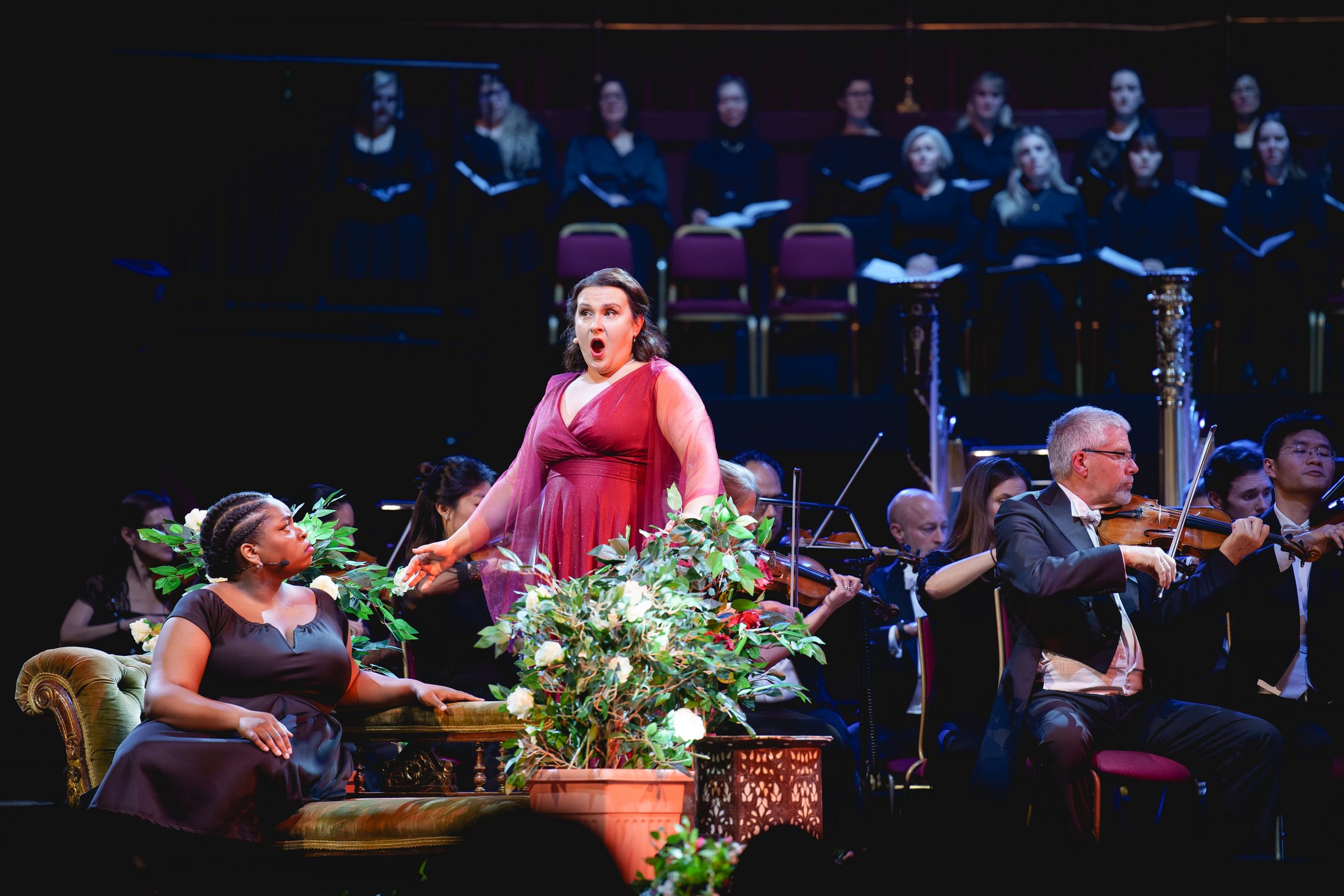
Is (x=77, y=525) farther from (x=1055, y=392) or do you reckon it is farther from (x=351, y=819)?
(x=1055, y=392)

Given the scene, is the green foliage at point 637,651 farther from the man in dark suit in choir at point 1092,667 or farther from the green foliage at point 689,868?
the man in dark suit in choir at point 1092,667

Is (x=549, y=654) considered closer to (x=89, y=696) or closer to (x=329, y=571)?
(x=329, y=571)

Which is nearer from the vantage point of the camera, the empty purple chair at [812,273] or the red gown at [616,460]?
the red gown at [616,460]

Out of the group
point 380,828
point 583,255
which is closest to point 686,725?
point 380,828

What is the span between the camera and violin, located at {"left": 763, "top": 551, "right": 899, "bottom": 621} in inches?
164

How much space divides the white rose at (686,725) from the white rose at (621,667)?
12 cm

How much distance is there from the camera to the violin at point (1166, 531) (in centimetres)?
369

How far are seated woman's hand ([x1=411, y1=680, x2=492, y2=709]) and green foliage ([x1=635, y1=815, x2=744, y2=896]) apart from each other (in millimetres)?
881

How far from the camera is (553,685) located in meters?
2.71

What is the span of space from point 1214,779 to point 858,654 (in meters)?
1.19

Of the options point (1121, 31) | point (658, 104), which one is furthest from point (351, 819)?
point (1121, 31)

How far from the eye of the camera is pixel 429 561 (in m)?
3.30

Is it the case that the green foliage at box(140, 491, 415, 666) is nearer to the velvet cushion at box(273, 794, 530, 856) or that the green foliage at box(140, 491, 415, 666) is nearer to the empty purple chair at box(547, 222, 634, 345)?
the velvet cushion at box(273, 794, 530, 856)

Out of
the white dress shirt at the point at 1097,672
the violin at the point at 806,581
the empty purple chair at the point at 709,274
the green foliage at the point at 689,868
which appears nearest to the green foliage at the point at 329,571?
the green foliage at the point at 689,868
